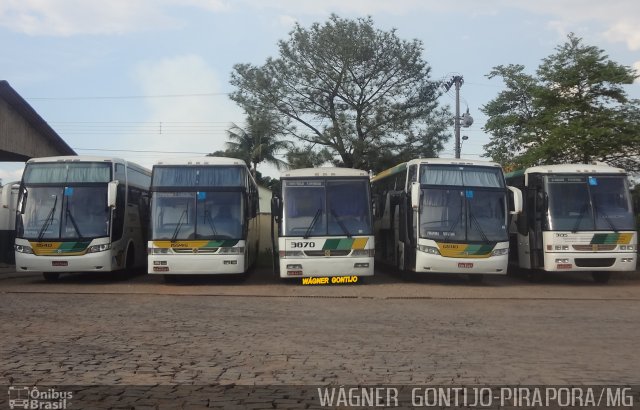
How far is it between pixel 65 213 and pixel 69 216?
5.1 inches

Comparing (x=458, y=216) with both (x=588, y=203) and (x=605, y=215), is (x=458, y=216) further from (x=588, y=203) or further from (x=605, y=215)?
(x=605, y=215)

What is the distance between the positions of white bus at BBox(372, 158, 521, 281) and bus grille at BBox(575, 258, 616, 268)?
80.3 inches

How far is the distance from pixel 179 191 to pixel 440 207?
662cm

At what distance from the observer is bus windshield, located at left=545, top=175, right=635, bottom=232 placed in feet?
62.1

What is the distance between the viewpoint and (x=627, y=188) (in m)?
19.3

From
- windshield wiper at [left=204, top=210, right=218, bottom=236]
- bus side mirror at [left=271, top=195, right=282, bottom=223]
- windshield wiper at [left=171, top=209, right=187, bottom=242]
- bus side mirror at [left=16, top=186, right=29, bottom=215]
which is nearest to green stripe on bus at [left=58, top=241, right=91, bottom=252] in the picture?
bus side mirror at [left=16, top=186, right=29, bottom=215]

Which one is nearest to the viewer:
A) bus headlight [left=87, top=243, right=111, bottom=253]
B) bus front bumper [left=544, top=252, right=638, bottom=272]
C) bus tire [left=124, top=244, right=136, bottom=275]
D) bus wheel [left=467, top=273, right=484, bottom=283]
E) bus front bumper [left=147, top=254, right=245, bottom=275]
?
bus front bumper [left=147, top=254, right=245, bottom=275]

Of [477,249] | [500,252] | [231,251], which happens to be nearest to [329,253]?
[231,251]

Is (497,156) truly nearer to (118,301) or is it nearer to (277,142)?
(277,142)

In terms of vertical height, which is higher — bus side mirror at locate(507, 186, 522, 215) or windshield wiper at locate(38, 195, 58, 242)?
bus side mirror at locate(507, 186, 522, 215)

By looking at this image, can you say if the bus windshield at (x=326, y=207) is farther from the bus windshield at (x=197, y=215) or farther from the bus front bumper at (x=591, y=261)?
the bus front bumper at (x=591, y=261)

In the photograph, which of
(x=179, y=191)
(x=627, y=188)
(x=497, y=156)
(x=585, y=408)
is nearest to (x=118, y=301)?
(x=179, y=191)

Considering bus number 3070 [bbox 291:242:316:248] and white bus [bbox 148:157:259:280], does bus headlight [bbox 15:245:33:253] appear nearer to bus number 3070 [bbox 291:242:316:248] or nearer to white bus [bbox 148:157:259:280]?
white bus [bbox 148:157:259:280]

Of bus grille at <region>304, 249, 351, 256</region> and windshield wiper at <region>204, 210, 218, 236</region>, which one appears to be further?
windshield wiper at <region>204, 210, 218, 236</region>
